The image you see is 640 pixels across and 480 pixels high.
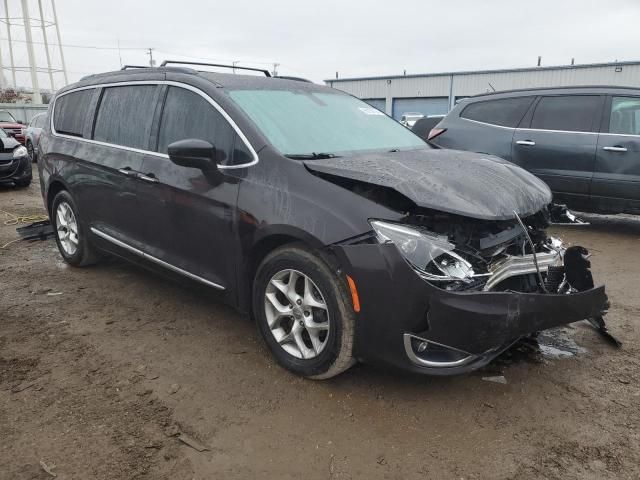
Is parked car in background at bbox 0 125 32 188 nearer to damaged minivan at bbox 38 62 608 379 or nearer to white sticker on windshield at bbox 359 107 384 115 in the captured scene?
damaged minivan at bbox 38 62 608 379

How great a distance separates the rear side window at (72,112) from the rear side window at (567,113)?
538 cm

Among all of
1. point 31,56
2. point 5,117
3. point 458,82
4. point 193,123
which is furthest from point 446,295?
point 31,56

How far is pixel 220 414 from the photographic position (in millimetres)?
2629

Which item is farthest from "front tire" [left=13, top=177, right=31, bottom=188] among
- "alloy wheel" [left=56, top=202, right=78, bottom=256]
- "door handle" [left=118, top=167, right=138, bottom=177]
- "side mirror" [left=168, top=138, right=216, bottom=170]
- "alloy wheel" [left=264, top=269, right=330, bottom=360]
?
"alloy wheel" [left=264, top=269, right=330, bottom=360]

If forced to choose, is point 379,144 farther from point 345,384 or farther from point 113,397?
point 113,397

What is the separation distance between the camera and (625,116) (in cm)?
608

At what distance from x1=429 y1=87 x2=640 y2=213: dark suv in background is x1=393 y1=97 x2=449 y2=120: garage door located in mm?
25134

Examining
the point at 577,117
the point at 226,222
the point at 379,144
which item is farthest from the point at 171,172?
the point at 577,117

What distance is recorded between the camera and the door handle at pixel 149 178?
3.57 metres

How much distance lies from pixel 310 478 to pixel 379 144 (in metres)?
2.34

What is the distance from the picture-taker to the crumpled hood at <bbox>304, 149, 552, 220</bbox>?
2561mm

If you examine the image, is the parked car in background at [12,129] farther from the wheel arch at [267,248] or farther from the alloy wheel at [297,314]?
the alloy wheel at [297,314]

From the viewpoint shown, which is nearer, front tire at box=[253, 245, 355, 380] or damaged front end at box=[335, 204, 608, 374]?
damaged front end at box=[335, 204, 608, 374]

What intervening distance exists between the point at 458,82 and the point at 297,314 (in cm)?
3054
